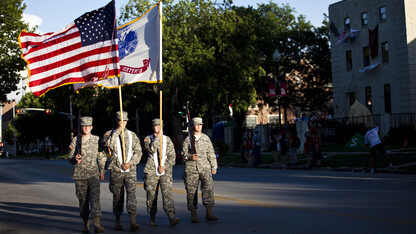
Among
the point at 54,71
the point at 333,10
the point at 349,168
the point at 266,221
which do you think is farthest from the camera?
the point at 333,10

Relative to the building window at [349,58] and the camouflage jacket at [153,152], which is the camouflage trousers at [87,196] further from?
the building window at [349,58]

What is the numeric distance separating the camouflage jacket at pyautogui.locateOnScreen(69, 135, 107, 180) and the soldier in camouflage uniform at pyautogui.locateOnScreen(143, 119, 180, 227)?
81cm

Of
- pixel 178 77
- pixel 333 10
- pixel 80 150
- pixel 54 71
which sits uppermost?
pixel 333 10

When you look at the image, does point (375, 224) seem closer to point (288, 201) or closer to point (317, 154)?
point (288, 201)

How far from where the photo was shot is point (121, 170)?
9312 millimetres

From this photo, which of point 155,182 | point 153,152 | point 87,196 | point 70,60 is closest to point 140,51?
point 70,60

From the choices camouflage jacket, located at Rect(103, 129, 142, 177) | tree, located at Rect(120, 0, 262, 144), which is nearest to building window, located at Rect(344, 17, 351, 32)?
tree, located at Rect(120, 0, 262, 144)

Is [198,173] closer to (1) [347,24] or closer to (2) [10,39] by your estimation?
(2) [10,39]

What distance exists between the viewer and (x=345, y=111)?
4659 centimetres

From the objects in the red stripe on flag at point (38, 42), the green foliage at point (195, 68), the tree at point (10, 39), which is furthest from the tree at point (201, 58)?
the red stripe on flag at point (38, 42)

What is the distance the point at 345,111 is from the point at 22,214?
37.7 metres

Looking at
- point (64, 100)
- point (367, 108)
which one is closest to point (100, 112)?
point (64, 100)

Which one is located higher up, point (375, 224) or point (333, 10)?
point (333, 10)

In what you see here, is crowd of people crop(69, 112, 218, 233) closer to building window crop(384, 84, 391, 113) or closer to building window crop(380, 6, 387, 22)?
building window crop(384, 84, 391, 113)
